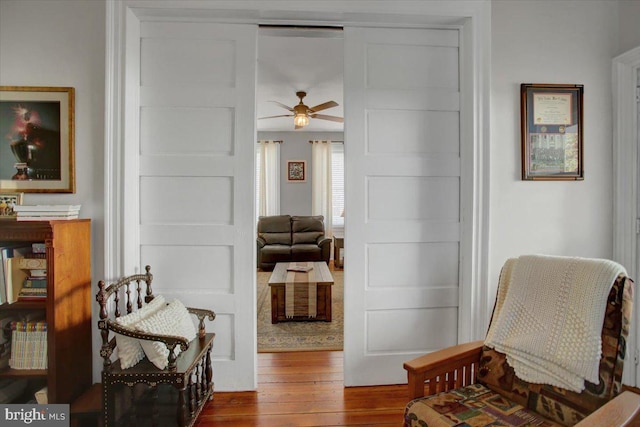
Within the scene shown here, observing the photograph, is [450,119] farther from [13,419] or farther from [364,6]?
[13,419]

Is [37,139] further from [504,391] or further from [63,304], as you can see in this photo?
[504,391]

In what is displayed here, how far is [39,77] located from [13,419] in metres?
1.89

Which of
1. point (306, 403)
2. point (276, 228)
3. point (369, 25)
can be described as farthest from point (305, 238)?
point (369, 25)

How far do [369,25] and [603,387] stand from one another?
225cm

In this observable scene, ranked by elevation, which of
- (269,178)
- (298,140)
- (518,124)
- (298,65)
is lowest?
(518,124)

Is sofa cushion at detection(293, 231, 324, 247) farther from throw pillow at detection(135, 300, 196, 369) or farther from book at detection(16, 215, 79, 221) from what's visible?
book at detection(16, 215, 79, 221)

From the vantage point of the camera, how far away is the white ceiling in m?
2.41

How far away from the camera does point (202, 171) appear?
7.10 ft

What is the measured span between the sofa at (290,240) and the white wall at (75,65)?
4.07 metres

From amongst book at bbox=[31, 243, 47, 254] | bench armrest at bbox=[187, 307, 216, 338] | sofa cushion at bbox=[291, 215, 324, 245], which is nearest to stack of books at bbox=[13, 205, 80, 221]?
book at bbox=[31, 243, 47, 254]

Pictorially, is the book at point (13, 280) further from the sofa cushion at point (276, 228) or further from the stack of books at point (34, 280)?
the sofa cushion at point (276, 228)

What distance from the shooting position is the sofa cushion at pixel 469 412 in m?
1.30

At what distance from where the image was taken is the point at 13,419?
66.1 inches

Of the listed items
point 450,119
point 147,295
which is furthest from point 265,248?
point 450,119
